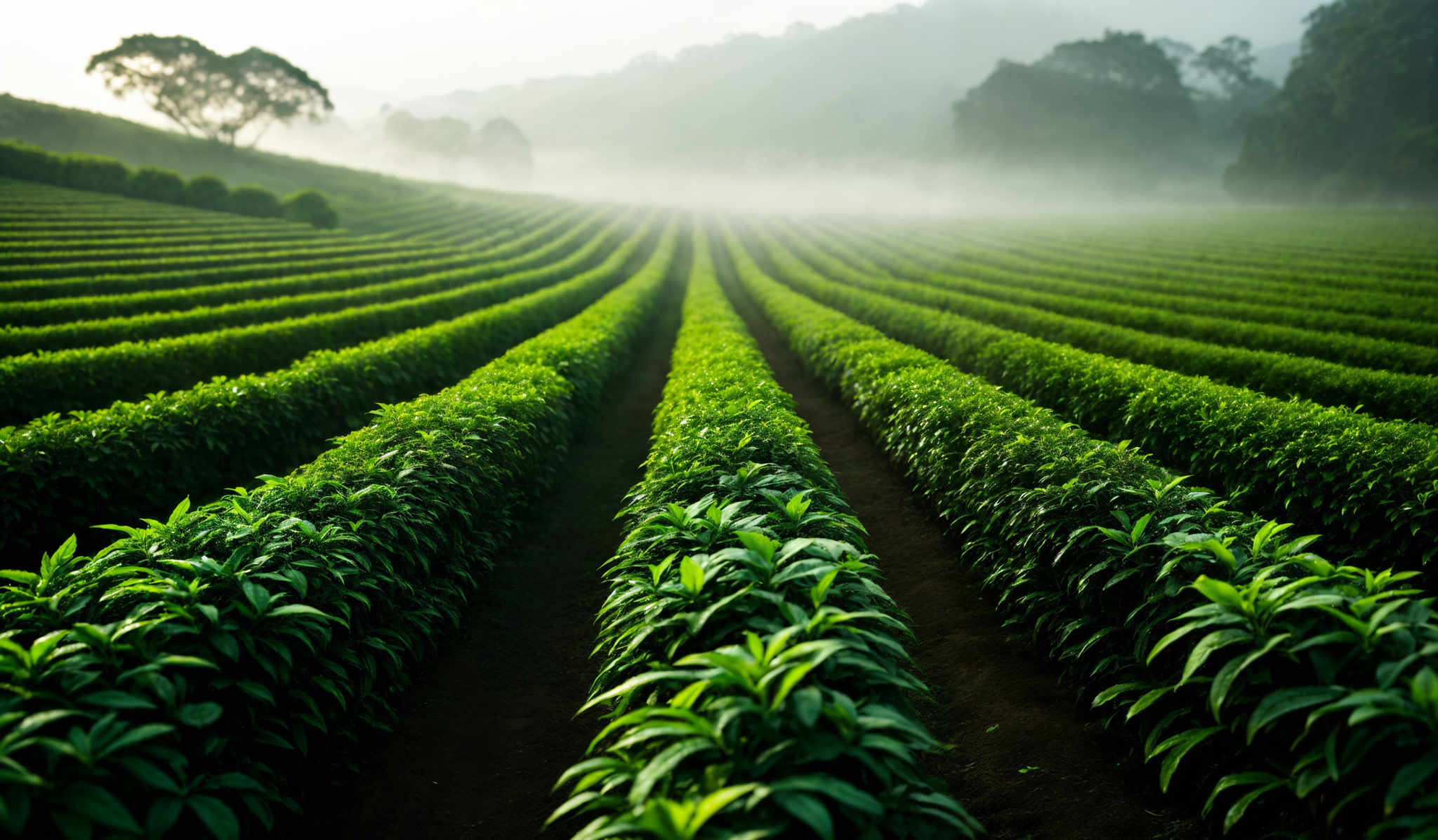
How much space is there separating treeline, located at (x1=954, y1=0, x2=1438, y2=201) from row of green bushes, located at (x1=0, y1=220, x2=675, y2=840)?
82.5m

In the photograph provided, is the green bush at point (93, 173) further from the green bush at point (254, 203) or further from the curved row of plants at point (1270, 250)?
the curved row of plants at point (1270, 250)

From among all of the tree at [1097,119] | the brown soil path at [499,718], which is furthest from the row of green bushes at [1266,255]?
the tree at [1097,119]

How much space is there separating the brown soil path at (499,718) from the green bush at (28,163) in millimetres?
49894

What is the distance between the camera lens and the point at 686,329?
13.8m

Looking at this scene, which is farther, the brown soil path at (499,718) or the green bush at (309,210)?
the green bush at (309,210)

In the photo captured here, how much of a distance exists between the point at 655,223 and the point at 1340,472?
2456 inches

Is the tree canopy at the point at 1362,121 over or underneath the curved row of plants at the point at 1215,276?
over

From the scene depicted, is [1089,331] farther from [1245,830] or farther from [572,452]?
[1245,830]

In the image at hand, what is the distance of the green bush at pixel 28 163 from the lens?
123 ft

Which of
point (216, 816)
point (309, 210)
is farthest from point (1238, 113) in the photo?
point (216, 816)

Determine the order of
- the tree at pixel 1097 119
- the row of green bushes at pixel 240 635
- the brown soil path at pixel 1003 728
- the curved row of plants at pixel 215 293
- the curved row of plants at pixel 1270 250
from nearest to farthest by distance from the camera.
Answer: the row of green bushes at pixel 240 635 → the brown soil path at pixel 1003 728 → the curved row of plants at pixel 215 293 → the curved row of plants at pixel 1270 250 → the tree at pixel 1097 119

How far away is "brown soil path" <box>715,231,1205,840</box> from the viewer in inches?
130

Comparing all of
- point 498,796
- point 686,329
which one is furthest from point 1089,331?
point 498,796

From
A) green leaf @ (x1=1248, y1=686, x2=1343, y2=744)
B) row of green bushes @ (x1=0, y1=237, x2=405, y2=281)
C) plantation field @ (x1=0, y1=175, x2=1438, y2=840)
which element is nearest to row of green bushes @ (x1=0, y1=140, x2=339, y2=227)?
row of green bushes @ (x1=0, y1=237, x2=405, y2=281)
